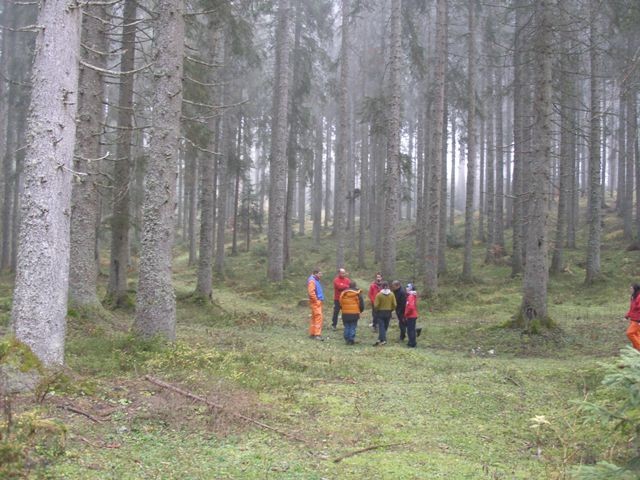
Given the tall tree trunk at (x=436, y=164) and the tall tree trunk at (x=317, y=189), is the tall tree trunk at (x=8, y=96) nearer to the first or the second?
the tall tree trunk at (x=317, y=189)

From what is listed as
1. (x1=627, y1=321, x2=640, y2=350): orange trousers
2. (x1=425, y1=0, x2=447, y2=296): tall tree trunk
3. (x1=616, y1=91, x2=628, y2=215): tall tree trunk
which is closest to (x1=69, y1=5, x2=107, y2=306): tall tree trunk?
(x1=627, y1=321, x2=640, y2=350): orange trousers

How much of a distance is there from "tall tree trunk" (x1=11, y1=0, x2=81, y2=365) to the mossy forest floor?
0.77 meters

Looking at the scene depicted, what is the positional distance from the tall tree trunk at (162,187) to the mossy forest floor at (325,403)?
0.56m

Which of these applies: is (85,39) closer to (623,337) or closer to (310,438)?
(310,438)

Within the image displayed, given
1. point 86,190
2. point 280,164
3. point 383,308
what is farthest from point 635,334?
point 280,164

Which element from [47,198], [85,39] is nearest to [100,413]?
[47,198]

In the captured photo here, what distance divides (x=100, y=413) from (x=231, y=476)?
1951 mm

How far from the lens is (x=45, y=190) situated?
20.8ft

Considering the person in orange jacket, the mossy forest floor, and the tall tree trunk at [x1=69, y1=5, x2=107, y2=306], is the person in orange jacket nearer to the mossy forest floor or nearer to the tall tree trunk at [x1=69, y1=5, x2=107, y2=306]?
the mossy forest floor

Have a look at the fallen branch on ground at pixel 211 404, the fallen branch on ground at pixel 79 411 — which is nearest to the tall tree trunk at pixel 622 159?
the fallen branch on ground at pixel 211 404

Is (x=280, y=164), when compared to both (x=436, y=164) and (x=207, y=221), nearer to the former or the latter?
(x=207, y=221)

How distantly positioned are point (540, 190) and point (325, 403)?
331 inches

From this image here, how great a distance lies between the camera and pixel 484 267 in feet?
85.0

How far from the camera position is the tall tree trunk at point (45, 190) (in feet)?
20.8
